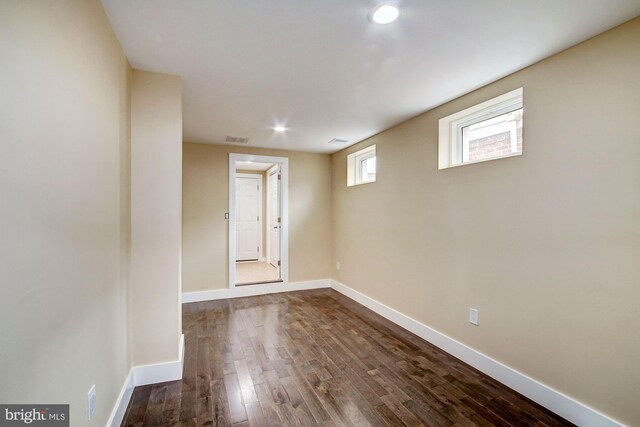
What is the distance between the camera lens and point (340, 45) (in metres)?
1.73

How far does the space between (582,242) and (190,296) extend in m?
4.29

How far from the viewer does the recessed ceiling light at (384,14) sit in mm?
1399

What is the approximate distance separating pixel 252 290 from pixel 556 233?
3.80 meters

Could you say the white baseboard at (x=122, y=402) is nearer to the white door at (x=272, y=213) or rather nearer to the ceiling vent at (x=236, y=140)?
the ceiling vent at (x=236, y=140)

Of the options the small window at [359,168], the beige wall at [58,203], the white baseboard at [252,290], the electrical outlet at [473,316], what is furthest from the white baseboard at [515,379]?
the beige wall at [58,203]

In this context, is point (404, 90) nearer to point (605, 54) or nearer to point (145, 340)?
point (605, 54)

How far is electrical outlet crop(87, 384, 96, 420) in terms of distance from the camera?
1296mm

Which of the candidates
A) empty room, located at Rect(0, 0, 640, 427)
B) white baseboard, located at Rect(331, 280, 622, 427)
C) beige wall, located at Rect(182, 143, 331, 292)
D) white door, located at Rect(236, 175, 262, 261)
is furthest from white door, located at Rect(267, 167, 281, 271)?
white baseboard, located at Rect(331, 280, 622, 427)

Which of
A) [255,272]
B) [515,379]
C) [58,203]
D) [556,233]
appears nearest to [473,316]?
[515,379]

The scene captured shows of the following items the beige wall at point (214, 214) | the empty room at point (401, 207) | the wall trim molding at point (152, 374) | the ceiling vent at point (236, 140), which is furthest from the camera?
the beige wall at point (214, 214)

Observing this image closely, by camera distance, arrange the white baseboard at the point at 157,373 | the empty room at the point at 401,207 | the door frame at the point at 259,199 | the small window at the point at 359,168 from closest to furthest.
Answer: the empty room at the point at 401,207 → the white baseboard at the point at 157,373 → the small window at the point at 359,168 → the door frame at the point at 259,199

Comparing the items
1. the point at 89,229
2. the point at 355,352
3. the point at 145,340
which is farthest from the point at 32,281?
the point at 355,352

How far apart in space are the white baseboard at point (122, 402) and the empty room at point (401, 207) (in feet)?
0.05

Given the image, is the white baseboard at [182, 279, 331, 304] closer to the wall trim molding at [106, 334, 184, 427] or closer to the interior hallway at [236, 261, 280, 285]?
the interior hallway at [236, 261, 280, 285]
